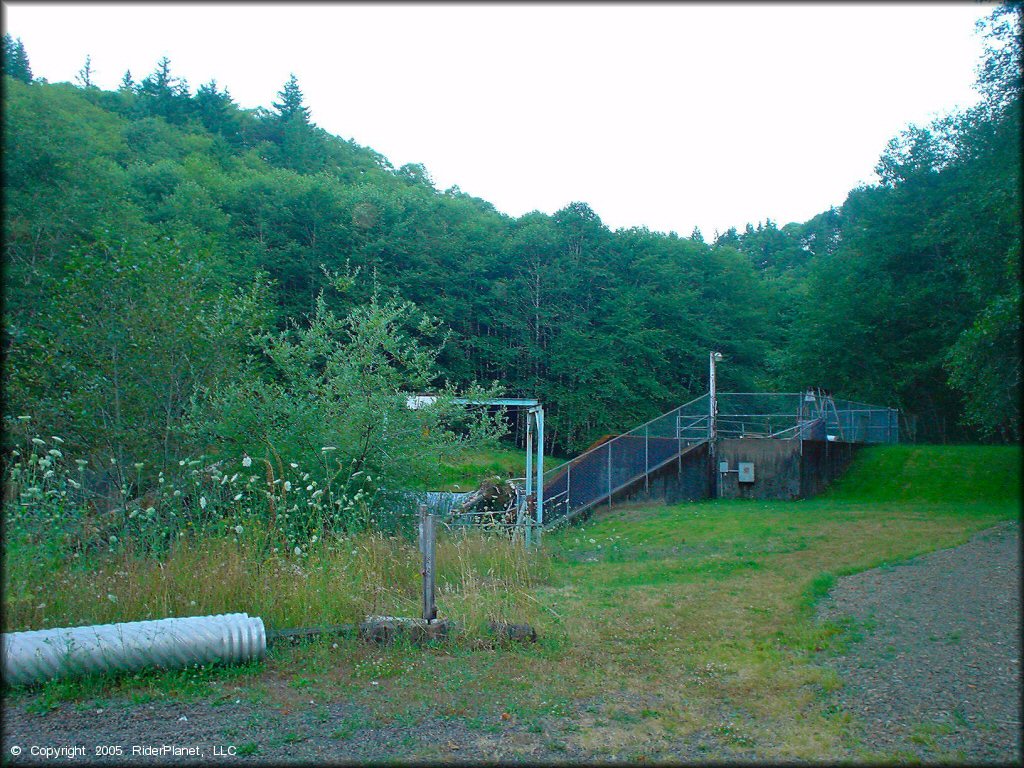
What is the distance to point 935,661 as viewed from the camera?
20.4ft

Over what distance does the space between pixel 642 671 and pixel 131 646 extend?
12.0ft

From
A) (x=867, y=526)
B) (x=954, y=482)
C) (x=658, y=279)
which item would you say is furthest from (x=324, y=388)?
(x=658, y=279)

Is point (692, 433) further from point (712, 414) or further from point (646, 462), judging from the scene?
point (646, 462)

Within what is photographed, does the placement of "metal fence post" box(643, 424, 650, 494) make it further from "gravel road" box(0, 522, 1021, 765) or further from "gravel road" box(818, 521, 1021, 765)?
"gravel road" box(0, 522, 1021, 765)

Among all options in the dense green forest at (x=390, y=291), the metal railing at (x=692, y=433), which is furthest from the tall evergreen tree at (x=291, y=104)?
the metal railing at (x=692, y=433)

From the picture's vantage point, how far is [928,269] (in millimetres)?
30703

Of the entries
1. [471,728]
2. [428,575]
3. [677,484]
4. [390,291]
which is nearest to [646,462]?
[677,484]

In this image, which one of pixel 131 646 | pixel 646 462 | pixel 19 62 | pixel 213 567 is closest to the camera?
pixel 131 646

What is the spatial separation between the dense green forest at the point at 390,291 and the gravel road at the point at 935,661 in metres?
6.11

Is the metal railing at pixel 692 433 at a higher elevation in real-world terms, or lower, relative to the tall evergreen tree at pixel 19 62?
lower

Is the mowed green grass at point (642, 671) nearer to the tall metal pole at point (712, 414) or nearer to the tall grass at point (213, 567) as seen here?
the tall grass at point (213, 567)

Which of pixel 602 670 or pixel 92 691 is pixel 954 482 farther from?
pixel 92 691

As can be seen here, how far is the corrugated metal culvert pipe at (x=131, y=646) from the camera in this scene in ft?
16.7

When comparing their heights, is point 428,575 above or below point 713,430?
below
